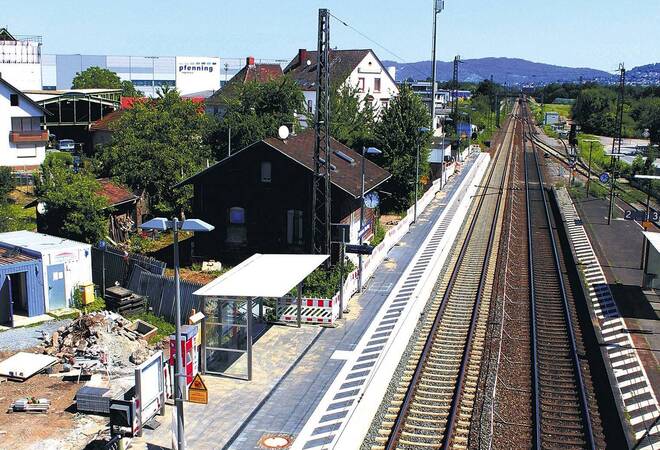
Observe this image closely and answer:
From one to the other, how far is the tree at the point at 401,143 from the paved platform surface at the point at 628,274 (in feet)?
37.1

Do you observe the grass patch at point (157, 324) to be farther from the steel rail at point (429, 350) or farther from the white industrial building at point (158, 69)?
the white industrial building at point (158, 69)

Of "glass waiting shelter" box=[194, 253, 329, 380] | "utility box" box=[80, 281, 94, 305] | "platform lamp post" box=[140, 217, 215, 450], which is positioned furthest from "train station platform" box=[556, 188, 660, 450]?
"utility box" box=[80, 281, 94, 305]

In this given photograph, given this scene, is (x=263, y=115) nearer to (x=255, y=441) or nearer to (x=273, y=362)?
(x=273, y=362)

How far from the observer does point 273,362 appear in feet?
65.3

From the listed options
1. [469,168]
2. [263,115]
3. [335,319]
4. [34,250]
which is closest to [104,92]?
[263,115]

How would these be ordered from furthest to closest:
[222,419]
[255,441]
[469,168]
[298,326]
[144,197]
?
[469,168] → [144,197] → [298,326] → [222,419] → [255,441]

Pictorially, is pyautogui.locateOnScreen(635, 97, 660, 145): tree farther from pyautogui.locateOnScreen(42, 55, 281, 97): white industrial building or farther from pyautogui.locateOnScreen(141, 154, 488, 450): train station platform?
pyautogui.locateOnScreen(141, 154, 488, 450): train station platform

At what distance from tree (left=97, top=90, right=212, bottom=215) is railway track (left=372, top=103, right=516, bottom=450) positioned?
54.3 feet

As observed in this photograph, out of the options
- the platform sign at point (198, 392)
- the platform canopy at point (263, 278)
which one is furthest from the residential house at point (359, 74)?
the platform sign at point (198, 392)

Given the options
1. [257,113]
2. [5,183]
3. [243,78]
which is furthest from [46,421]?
[243,78]

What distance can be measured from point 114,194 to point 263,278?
55.8ft

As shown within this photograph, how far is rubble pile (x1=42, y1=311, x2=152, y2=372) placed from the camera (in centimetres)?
1930

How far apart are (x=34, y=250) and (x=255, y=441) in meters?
12.7

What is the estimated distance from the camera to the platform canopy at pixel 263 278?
A: 60.4 feet
